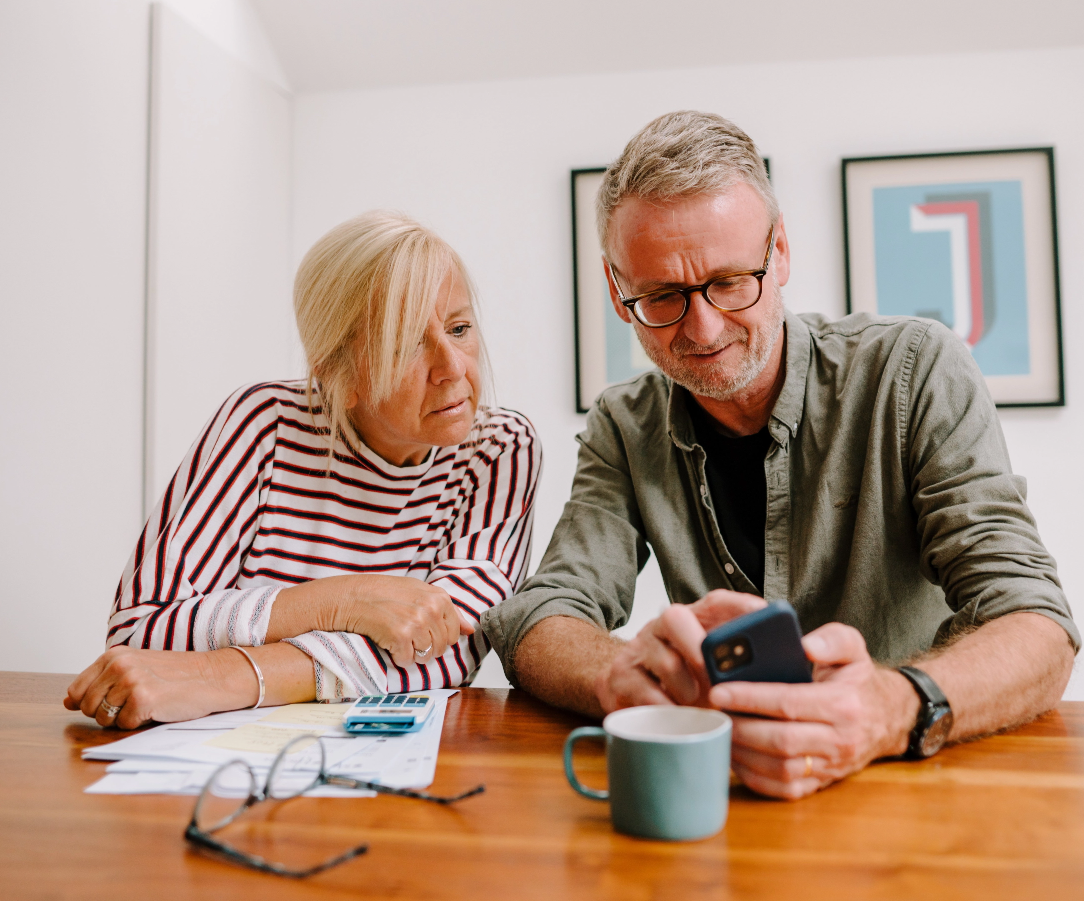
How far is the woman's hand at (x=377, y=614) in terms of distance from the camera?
113 cm

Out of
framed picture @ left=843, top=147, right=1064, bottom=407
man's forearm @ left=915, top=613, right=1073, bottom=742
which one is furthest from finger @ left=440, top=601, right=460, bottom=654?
framed picture @ left=843, top=147, right=1064, bottom=407

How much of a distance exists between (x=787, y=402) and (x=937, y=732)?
592 mm

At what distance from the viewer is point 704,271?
4.00 feet

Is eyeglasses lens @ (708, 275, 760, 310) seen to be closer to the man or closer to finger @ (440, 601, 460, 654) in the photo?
the man

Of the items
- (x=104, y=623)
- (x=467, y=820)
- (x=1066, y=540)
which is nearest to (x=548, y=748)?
(x=467, y=820)

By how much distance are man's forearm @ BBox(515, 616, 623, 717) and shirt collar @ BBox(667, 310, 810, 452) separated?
0.40m

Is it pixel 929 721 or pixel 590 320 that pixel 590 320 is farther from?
pixel 929 721

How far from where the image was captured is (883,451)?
1230 millimetres

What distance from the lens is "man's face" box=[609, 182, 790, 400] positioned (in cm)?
121

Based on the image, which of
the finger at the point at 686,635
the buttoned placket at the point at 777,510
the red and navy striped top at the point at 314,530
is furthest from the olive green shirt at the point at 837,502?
the finger at the point at 686,635

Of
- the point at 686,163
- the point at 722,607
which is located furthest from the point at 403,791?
the point at 686,163

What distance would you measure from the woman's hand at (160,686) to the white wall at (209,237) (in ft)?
3.53

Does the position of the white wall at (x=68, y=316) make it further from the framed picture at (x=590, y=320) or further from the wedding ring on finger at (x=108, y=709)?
the framed picture at (x=590, y=320)

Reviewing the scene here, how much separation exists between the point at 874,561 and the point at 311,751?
2.69ft
